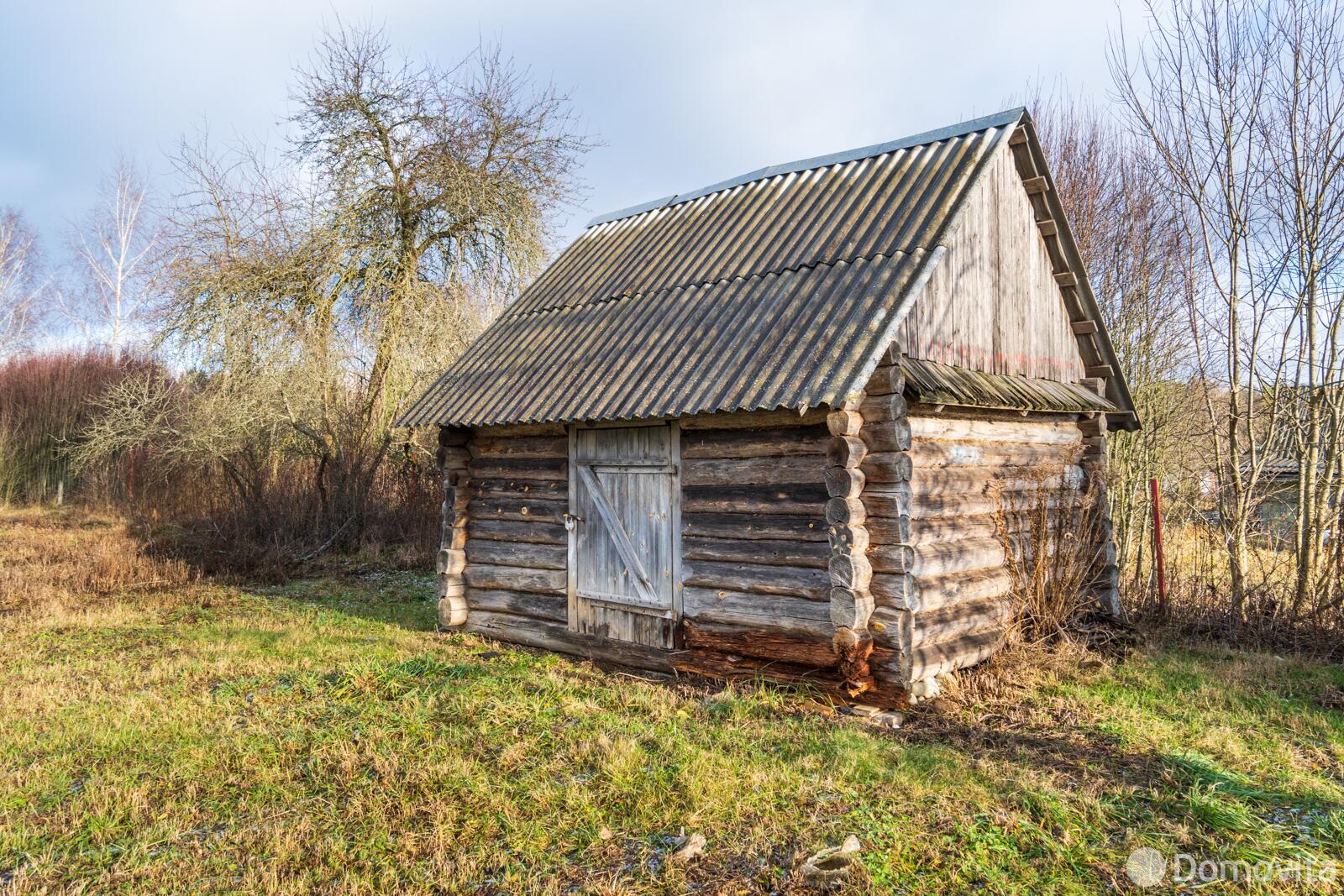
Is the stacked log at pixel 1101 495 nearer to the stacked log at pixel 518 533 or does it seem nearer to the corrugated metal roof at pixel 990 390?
the corrugated metal roof at pixel 990 390

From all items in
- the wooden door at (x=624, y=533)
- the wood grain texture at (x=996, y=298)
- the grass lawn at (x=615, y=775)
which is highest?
the wood grain texture at (x=996, y=298)

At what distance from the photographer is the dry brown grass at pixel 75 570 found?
11.6 metres

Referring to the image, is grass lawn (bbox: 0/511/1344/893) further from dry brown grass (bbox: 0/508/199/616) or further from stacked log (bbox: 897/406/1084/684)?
dry brown grass (bbox: 0/508/199/616)

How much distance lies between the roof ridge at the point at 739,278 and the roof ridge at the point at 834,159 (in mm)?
2064

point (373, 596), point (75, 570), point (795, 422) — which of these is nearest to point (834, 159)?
point (795, 422)

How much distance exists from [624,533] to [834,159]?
5.03 metres

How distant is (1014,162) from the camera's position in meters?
8.84

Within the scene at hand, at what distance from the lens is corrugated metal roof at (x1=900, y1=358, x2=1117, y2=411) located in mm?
6832

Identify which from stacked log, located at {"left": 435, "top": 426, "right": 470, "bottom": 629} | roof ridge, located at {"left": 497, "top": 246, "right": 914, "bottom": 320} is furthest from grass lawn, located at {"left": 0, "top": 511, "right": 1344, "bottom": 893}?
roof ridge, located at {"left": 497, "top": 246, "right": 914, "bottom": 320}

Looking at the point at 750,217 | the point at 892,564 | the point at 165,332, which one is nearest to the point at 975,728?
the point at 892,564

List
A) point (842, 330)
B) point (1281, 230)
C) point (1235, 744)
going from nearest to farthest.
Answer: point (1235, 744) < point (842, 330) < point (1281, 230)

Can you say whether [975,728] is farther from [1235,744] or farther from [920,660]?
[1235,744]

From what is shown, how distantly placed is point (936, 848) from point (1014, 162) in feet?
23.9

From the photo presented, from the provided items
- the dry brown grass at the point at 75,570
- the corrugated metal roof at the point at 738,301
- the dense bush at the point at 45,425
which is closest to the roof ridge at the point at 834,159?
the corrugated metal roof at the point at 738,301
